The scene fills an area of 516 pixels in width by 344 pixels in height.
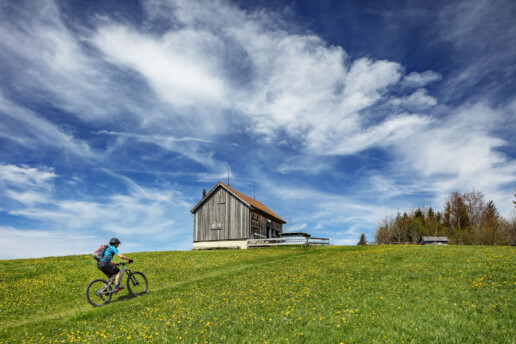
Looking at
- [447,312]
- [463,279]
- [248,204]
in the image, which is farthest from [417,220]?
[447,312]

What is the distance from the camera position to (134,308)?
1465 cm

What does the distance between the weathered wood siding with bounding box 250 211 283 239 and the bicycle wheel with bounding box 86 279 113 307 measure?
1333 inches

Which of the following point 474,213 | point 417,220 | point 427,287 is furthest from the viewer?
point 417,220

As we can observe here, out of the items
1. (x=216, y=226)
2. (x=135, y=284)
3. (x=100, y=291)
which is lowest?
(x=100, y=291)

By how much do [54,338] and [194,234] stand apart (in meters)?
41.6

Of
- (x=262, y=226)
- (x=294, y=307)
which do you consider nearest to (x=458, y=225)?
(x=262, y=226)

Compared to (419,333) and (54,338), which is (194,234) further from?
(419,333)

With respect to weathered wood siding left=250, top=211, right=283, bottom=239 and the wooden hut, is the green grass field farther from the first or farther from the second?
weathered wood siding left=250, top=211, right=283, bottom=239

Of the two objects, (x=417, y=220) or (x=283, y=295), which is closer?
(x=283, y=295)

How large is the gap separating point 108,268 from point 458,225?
89840 mm

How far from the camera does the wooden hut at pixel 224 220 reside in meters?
49.5

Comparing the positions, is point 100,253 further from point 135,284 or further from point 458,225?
point 458,225

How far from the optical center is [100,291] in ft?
53.0

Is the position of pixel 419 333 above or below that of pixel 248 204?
below
